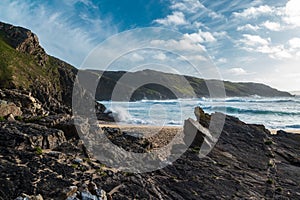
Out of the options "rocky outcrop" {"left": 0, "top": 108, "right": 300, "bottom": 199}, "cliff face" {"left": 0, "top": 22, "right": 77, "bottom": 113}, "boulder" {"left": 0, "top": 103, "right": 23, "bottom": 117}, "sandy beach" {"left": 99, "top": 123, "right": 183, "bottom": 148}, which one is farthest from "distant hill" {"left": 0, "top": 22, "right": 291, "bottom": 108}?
"boulder" {"left": 0, "top": 103, "right": 23, "bottom": 117}

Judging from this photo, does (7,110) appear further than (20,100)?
No

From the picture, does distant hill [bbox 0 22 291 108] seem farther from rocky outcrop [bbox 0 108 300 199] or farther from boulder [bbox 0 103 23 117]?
boulder [bbox 0 103 23 117]

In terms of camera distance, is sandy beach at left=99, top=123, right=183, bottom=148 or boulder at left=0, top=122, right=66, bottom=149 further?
sandy beach at left=99, top=123, right=183, bottom=148

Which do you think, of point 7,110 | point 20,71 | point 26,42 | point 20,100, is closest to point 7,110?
point 7,110

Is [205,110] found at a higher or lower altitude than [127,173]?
higher

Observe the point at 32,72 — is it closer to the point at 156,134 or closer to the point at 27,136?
the point at 156,134

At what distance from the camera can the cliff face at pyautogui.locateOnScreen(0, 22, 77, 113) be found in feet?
112

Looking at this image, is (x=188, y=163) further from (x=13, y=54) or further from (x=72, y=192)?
(x=13, y=54)

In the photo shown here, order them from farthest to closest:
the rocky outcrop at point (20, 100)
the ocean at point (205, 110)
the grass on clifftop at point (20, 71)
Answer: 1. the ocean at point (205, 110)
2. the grass on clifftop at point (20, 71)
3. the rocky outcrop at point (20, 100)

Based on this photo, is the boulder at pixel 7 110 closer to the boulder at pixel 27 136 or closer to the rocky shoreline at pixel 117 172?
the rocky shoreline at pixel 117 172

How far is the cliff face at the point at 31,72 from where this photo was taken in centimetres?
3404

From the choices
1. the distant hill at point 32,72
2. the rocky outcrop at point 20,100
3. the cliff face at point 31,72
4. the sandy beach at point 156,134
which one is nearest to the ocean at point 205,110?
the distant hill at point 32,72

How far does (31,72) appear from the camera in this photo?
39562mm

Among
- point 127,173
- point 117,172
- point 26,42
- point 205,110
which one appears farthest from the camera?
point 205,110
